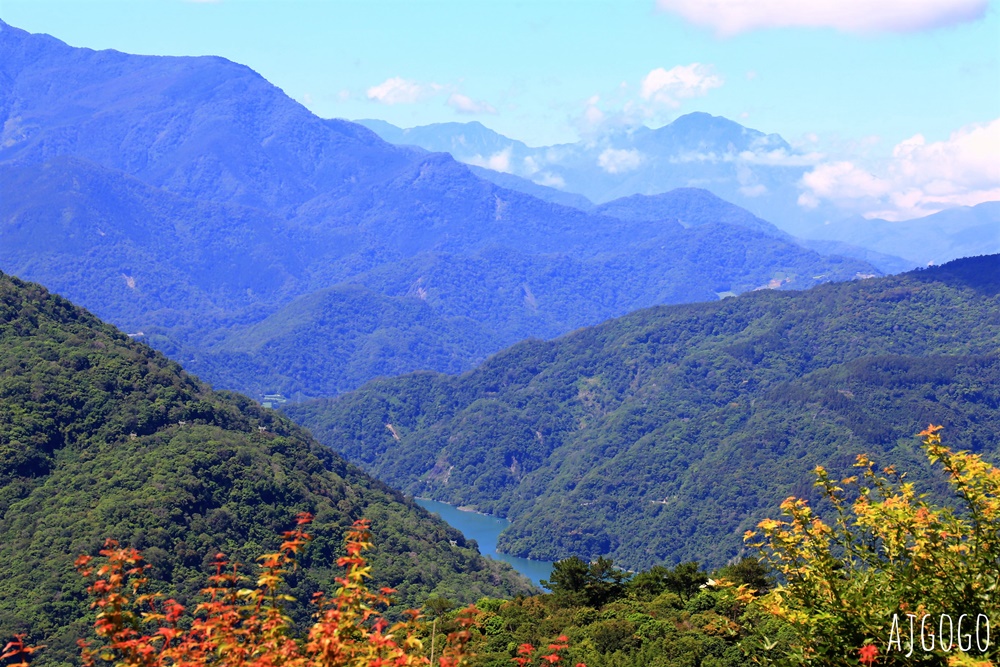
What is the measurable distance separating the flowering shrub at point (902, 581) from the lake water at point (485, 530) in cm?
13070

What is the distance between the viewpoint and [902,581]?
1168 cm

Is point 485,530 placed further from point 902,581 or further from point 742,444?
point 902,581

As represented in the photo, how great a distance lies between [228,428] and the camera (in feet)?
287

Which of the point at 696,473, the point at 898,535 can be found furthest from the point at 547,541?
the point at 898,535

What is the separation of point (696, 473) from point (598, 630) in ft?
436

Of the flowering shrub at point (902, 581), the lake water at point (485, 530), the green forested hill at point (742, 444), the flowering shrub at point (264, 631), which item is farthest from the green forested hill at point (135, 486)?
the green forested hill at point (742, 444)

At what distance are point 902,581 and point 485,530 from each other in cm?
16744

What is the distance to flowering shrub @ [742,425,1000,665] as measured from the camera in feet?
36.2

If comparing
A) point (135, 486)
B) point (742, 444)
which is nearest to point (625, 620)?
point (135, 486)

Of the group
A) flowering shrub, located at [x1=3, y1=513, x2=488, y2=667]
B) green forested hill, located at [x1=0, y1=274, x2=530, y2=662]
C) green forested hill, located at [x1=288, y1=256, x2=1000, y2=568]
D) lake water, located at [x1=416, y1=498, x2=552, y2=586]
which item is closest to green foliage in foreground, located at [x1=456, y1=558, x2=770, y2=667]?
flowering shrub, located at [x1=3, y1=513, x2=488, y2=667]

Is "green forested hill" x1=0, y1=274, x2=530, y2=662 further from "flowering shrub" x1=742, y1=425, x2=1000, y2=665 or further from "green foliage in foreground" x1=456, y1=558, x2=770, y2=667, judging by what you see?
"flowering shrub" x1=742, y1=425, x2=1000, y2=665

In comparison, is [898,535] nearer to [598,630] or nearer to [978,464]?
[978,464]

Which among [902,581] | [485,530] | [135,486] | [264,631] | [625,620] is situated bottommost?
[264,631]

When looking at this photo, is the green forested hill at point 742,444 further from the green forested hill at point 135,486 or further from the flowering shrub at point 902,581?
the flowering shrub at point 902,581
